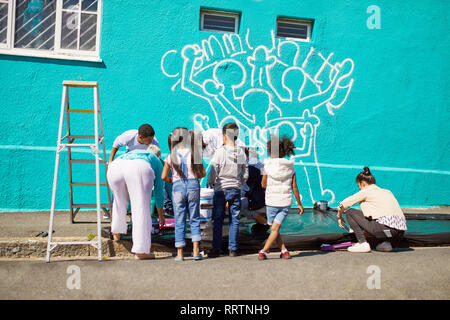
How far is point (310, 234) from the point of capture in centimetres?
552

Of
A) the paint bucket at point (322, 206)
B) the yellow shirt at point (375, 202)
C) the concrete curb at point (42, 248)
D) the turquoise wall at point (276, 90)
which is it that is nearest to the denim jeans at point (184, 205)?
the concrete curb at point (42, 248)

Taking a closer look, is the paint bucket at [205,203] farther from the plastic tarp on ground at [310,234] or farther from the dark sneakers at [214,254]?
the dark sneakers at [214,254]

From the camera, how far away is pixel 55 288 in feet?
12.4

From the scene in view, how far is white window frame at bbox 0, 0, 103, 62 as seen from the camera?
6.93 metres

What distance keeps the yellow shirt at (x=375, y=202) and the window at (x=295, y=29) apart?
144 inches

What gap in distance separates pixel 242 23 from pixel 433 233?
4565 millimetres

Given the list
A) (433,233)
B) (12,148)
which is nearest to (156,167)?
(12,148)

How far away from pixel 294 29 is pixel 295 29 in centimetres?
2

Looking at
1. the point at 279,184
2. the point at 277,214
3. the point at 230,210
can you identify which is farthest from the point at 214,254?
the point at 279,184

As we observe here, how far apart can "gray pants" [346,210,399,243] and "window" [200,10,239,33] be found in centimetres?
412

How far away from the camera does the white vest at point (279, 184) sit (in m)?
4.90

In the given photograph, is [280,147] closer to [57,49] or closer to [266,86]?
[266,86]

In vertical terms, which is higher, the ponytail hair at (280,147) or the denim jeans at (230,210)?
the ponytail hair at (280,147)

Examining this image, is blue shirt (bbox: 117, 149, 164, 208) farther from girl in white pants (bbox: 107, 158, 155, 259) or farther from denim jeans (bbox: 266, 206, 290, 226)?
denim jeans (bbox: 266, 206, 290, 226)
